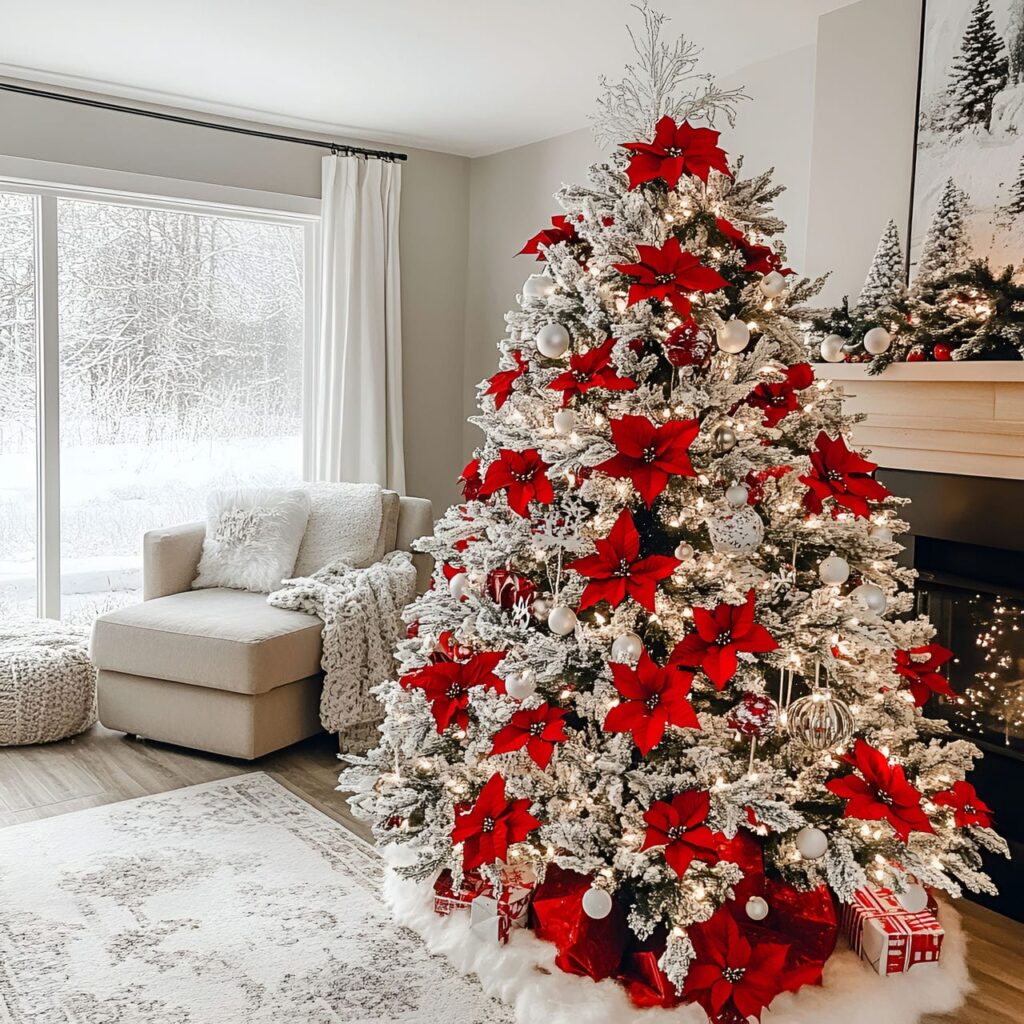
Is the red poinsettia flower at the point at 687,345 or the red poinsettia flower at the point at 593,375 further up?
the red poinsettia flower at the point at 687,345

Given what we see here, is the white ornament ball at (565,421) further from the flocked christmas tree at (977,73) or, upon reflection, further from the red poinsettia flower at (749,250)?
the flocked christmas tree at (977,73)

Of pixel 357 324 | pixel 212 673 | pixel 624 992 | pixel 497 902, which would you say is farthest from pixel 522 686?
pixel 357 324

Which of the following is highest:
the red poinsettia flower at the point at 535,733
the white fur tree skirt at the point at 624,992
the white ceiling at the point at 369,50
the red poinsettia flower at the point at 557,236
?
the white ceiling at the point at 369,50

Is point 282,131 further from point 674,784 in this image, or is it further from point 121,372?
point 674,784

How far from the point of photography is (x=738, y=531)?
201cm

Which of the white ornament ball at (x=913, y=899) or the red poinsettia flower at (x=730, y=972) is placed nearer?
the red poinsettia flower at (x=730, y=972)

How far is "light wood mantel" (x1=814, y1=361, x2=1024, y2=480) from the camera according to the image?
2564mm

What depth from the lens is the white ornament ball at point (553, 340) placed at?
2.17 meters

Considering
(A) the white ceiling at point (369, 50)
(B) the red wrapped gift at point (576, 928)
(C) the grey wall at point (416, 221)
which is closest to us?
(B) the red wrapped gift at point (576, 928)

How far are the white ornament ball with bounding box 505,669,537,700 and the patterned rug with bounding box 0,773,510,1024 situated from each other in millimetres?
658

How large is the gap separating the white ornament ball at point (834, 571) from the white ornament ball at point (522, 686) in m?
0.64

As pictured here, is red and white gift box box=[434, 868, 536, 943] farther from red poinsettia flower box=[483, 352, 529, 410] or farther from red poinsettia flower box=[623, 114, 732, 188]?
red poinsettia flower box=[623, 114, 732, 188]

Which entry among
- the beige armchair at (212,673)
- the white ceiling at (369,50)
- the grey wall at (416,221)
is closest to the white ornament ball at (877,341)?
the white ceiling at (369,50)

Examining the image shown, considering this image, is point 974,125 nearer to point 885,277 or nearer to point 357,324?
point 885,277
